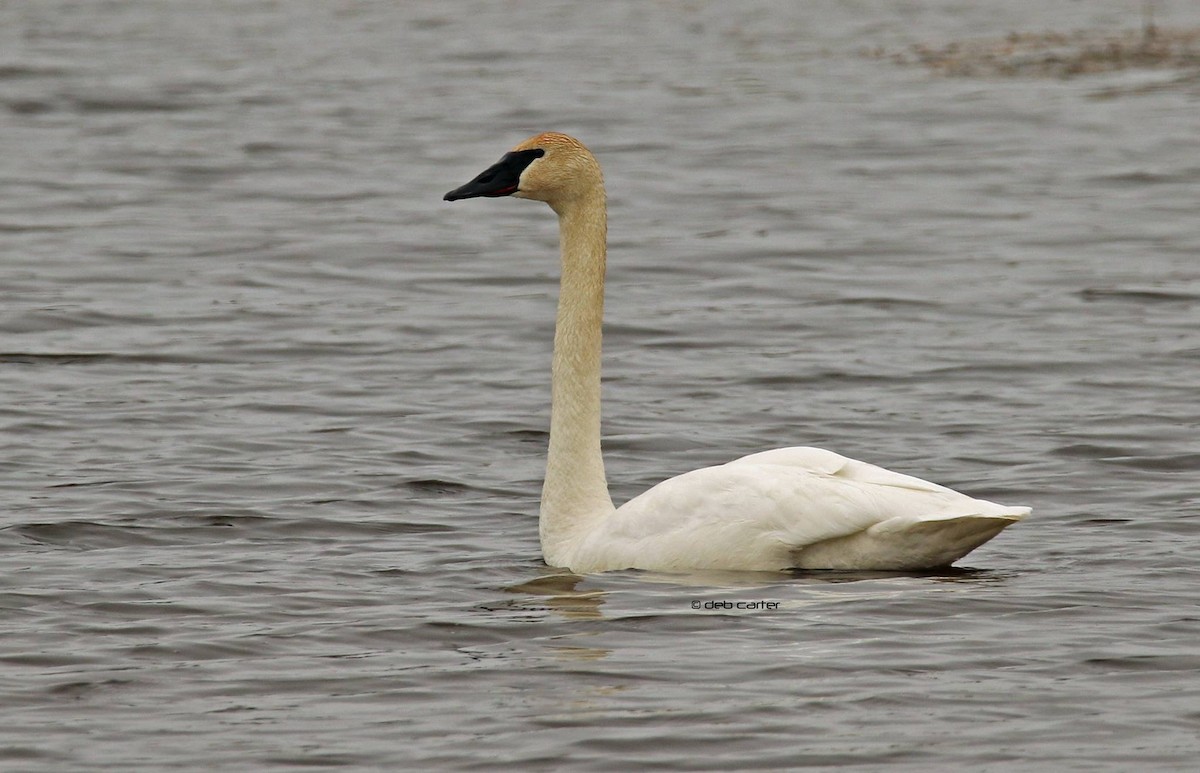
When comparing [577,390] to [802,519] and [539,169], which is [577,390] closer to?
[539,169]

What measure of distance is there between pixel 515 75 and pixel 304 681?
756 inches

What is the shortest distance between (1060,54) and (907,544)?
1804 cm

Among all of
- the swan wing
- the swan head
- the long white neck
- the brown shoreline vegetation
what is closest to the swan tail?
the swan wing

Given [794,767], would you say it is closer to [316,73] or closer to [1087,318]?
[1087,318]

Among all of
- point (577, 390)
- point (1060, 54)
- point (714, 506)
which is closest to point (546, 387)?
point (577, 390)

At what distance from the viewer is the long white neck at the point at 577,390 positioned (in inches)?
350

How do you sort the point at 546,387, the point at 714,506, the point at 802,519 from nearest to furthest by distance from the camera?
1. the point at 802,519
2. the point at 714,506
3. the point at 546,387

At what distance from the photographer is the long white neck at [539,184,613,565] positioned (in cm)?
889

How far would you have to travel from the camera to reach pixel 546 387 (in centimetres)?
1310

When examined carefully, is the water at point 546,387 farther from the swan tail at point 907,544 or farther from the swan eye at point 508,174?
the swan eye at point 508,174

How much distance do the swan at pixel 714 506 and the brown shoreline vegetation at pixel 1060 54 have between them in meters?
16.4

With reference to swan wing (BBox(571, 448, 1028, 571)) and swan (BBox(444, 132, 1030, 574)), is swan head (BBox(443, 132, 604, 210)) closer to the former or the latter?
swan (BBox(444, 132, 1030, 574))

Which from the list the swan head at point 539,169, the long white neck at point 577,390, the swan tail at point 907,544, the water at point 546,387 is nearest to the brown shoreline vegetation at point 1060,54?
the water at point 546,387

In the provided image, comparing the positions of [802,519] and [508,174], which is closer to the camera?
[802,519]
